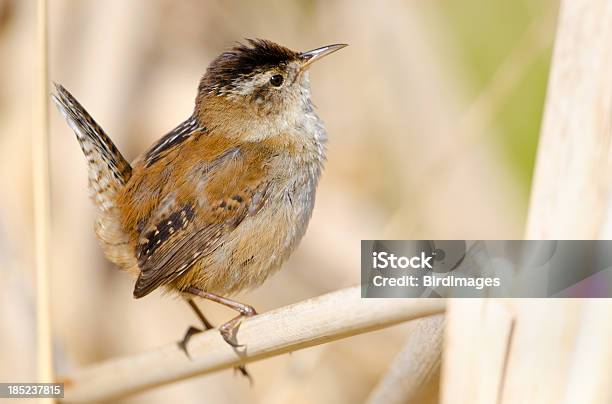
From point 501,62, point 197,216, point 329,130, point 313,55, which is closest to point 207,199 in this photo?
point 197,216

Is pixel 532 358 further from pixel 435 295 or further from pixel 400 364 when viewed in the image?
pixel 400 364

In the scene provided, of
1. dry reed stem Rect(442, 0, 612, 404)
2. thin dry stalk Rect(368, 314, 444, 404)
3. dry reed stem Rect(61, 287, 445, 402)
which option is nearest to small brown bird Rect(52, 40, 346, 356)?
dry reed stem Rect(61, 287, 445, 402)

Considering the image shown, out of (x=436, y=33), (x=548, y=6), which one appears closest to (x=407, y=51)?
(x=436, y=33)

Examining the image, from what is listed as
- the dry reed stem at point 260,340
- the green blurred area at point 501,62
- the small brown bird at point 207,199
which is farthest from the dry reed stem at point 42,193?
the green blurred area at point 501,62

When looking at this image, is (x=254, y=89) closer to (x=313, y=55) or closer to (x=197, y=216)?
(x=313, y=55)

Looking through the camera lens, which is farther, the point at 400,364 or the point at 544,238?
the point at 400,364

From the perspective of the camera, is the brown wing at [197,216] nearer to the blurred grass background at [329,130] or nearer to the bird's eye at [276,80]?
the bird's eye at [276,80]

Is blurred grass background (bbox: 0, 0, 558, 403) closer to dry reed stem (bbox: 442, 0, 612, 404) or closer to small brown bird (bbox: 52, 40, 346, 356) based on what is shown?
small brown bird (bbox: 52, 40, 346, 356)
